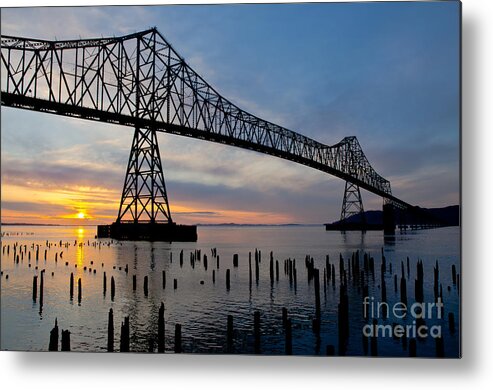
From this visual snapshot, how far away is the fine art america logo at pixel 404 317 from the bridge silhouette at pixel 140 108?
2580 mm

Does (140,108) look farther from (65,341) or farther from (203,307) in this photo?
(65,341)

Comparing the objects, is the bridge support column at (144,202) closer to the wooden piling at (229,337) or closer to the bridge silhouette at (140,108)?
the bridge silhouette at (140,108)

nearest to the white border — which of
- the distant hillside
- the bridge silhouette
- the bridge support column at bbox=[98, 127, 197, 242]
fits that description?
the distant hillside

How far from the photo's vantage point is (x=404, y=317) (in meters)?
6.95

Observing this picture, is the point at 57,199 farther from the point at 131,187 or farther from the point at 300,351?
the point at 300,351

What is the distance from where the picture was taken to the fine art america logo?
6.82m

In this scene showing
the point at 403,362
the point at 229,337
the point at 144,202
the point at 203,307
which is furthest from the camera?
the point at 144,202

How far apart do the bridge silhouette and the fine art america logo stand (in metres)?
2.58

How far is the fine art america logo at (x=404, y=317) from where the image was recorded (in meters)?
6.82

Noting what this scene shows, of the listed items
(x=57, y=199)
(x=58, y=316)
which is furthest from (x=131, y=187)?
(x=58, y=316)

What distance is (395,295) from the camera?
1303 centimetres

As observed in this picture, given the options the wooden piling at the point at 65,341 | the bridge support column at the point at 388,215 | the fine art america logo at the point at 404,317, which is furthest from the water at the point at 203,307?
the bridge support column at the point at 388,215

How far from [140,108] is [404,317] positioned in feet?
33.0

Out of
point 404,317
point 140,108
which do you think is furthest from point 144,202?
point 404,317
